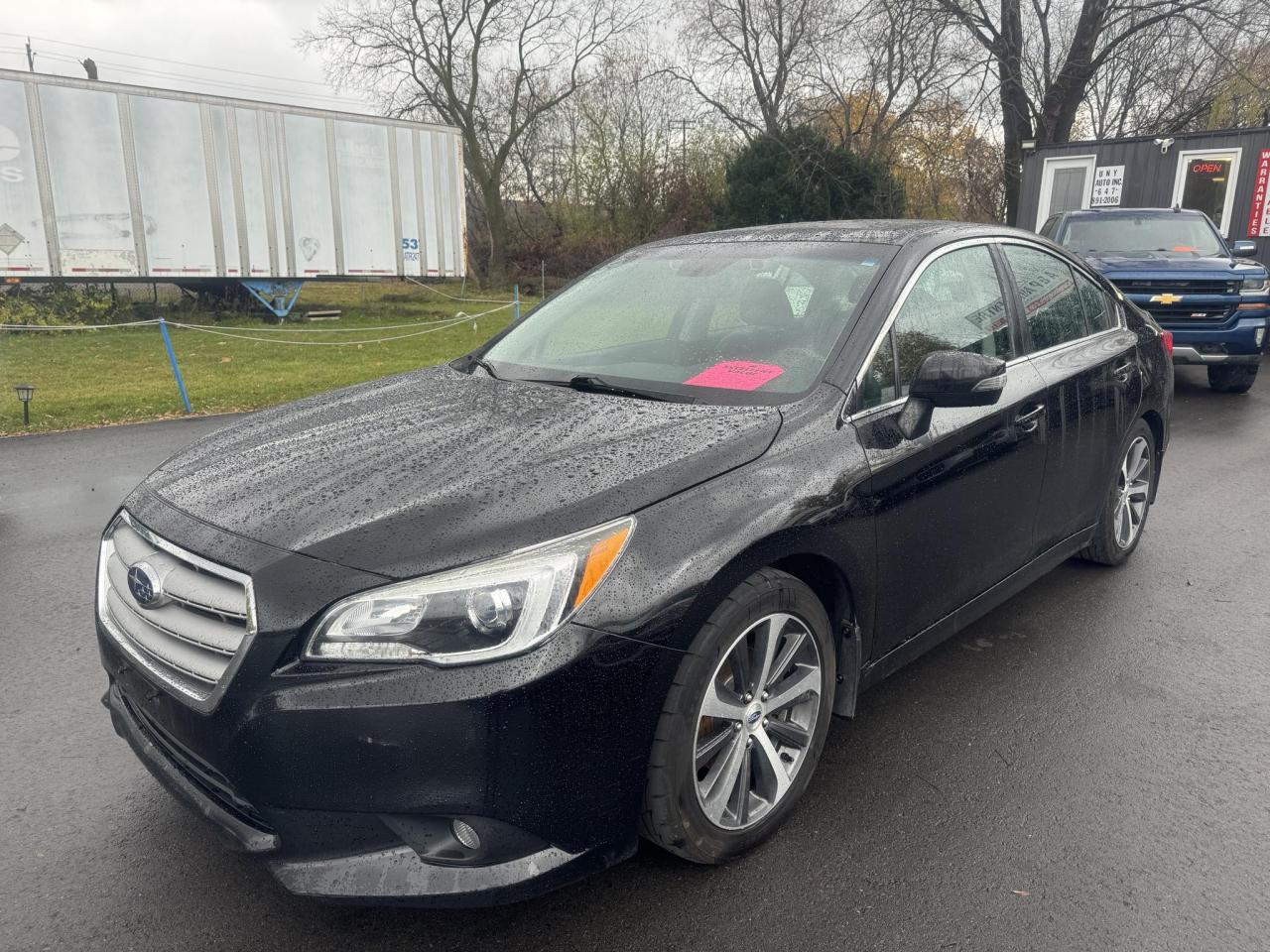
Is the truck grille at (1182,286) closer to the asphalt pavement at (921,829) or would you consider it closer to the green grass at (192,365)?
the asphalt pavement at (921,829)

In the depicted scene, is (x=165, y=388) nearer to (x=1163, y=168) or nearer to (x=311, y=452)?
(x=311, y=452)

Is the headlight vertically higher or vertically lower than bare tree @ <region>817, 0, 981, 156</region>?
lower

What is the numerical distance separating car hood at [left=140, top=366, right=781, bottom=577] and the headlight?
5 centimetres

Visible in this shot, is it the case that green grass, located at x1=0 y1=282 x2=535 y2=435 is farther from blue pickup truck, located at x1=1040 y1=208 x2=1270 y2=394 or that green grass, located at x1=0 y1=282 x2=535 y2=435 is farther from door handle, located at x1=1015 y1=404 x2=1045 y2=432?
blue pickup truck, located at x1=1040 y1=208 x2=1270 y2=394

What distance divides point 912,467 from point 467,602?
60.4 inches

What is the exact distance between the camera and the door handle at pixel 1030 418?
3436mm

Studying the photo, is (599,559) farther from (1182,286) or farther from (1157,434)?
(1182,286)

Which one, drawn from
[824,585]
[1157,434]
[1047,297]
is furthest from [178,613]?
[1157,434]

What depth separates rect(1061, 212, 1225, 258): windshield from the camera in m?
10.6

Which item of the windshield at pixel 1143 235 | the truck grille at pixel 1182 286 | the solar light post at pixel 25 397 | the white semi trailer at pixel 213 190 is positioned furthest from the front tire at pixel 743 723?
the white semi trailer at pixel 213 190

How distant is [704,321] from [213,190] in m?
16.5

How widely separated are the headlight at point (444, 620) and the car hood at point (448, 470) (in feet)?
0.17

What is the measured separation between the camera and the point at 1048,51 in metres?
24.3

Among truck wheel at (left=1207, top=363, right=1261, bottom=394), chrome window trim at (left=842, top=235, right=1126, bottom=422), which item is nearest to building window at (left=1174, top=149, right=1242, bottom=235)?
truck wheel at (left=1207, top=363, right=1261, bottom=394)
